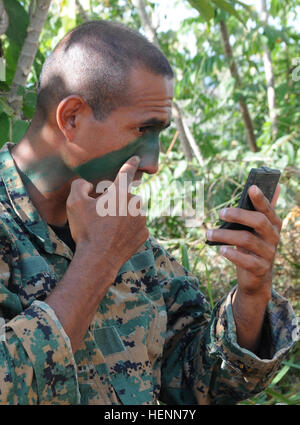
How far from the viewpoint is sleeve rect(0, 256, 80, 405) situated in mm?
1198

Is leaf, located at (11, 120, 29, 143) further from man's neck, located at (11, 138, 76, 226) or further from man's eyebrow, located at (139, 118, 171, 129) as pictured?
man's eyebrow, located at (139, 118, 171, 129)

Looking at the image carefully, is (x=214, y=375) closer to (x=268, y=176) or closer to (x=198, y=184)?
(x=268, y=176)

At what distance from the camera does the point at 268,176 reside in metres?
1.54

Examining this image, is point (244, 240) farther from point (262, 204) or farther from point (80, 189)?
point (80, 189)

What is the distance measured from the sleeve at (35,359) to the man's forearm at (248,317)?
0.63 m

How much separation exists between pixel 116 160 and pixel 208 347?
67cm

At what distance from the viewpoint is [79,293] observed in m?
1.30

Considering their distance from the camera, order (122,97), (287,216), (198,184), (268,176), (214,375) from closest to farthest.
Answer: (268,176)
(122,97)
(214,375)
(287,216)
(198,184)

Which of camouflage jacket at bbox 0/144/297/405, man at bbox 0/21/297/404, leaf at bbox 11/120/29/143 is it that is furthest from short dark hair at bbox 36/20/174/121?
leaf at bbox 11/120/29/143

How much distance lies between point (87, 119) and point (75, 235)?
402 millimetres

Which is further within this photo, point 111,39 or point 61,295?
point 111,39
